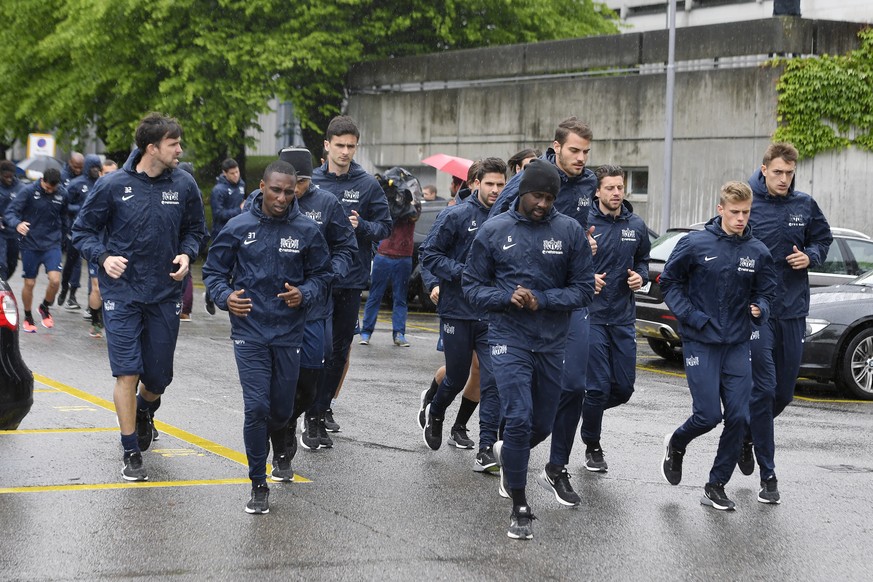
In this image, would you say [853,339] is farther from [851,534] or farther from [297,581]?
[297,581]

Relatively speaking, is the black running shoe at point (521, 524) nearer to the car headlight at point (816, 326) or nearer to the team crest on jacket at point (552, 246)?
the team crest on jacket at point (552, 246)

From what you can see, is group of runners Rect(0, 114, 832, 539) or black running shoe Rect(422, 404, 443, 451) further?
black running shoe Rect(422, 404, 443, 451)

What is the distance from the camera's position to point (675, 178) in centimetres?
2459

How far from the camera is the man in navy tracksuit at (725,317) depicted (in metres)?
7.62

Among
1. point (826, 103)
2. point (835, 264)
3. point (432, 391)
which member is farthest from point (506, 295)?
point (826, 103)

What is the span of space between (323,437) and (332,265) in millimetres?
1690

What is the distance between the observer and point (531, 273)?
22.9 ft

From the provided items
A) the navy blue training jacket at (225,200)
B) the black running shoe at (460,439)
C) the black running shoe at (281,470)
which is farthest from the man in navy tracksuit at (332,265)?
the navy blue training jacket at (225,200)

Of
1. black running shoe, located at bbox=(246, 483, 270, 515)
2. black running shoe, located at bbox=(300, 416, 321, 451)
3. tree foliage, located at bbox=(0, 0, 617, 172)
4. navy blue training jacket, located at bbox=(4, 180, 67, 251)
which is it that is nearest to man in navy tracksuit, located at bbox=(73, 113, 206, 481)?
black running shoe, located at bbox=(246, 483, 270, 515)

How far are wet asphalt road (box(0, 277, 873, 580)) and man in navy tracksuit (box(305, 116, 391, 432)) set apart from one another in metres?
0.54

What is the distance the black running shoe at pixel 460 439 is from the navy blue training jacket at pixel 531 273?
2318 millimetres

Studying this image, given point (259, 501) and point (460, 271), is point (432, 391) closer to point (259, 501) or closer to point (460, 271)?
point (460, 271)

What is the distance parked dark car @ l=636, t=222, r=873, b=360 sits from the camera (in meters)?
14.2

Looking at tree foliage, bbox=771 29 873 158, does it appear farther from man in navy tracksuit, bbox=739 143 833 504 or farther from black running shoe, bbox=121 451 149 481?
black running shoe, bbox=121 451 149 481
